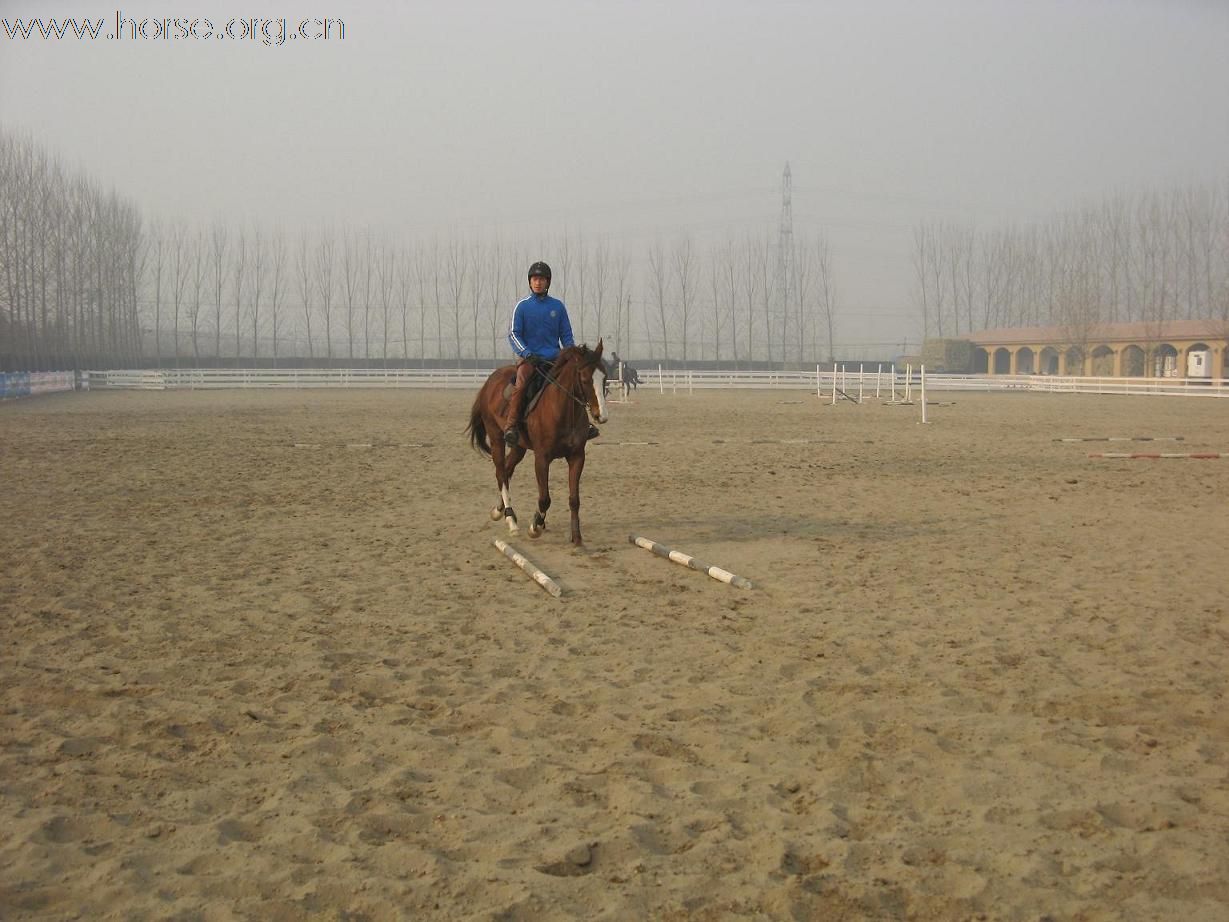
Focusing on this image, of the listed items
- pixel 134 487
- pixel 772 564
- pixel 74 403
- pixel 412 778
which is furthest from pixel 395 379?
pixel 412 778

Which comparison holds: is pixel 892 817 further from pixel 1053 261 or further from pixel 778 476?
pixel 1053 261

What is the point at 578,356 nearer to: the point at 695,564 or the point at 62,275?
the point at 695,564

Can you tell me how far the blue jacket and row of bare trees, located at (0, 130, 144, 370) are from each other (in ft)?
Result: 146

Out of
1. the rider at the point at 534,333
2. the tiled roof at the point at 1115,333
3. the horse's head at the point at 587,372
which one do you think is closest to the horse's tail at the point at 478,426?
the rider at the point at 534,333

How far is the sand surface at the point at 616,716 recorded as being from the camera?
354 cm

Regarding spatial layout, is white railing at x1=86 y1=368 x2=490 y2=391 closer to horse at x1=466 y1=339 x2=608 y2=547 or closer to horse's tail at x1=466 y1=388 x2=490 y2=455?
horse's tail at x1=466 y1=388 x2=490 y2=455

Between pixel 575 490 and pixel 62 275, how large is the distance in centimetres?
5992

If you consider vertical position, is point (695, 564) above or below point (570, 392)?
below

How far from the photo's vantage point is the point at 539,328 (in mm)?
10797

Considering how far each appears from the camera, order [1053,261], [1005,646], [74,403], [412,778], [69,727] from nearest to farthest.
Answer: [412,778] < [69,727] < [1005,646] < [74,403] < [1053,261]

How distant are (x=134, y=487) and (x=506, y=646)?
9.58 meters

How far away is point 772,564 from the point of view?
903cm

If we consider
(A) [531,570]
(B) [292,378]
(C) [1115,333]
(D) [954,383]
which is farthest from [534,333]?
(C) [1115,333]

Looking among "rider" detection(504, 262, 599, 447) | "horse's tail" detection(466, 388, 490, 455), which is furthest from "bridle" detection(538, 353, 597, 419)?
"horse's tail" detection(466, 388, 490, 455)
